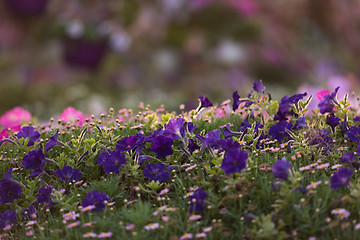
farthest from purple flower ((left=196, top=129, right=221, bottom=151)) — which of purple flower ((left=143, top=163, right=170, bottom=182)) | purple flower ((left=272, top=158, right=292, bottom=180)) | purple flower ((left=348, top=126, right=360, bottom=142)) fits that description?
purple flower ((left=348, top=126, right=360, bottom=142))

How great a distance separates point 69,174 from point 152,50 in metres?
7.29

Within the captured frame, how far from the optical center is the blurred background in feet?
31.4

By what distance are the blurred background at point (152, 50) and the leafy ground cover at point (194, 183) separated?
5.45 meters

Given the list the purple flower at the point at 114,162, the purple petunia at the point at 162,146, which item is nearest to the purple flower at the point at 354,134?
the purple petunia at the point at 162,146

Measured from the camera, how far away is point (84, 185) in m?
3.03

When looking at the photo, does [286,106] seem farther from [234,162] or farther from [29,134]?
[29,134]

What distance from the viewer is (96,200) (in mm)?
2691

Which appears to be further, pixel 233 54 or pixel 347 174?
pixel 233 54

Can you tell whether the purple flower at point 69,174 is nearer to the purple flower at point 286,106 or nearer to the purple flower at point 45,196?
the purple flower at point 45,196

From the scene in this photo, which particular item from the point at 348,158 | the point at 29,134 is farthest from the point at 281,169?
the point at 29,134

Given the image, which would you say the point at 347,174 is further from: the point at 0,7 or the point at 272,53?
the point at 0,7

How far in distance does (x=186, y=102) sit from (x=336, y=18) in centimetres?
588

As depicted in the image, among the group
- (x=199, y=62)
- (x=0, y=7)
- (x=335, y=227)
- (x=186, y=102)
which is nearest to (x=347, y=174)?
(x=335, y=227)

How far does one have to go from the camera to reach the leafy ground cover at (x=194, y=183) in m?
2.46
